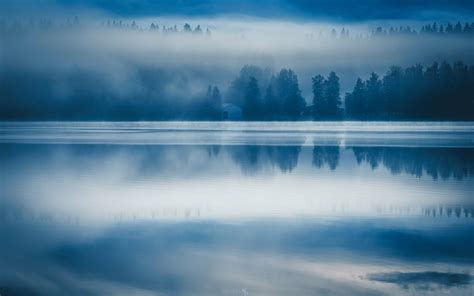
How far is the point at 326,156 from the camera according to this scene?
13344 millimetres

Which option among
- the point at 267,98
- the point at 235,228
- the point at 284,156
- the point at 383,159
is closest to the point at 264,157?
the point at 284,156

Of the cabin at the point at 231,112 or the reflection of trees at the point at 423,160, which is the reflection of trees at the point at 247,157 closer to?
the reflection of trees at the point at 423,160

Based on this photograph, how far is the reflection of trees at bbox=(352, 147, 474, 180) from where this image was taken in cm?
1023

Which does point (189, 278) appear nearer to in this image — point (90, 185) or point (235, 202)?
point (235, 202)

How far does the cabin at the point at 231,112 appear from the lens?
29812 millimetres

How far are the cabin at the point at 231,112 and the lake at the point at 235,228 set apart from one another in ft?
59.8

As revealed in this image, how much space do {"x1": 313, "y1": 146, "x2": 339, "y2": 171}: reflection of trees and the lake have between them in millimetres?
329

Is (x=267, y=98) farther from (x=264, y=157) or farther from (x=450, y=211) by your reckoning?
(x=450, y=211)

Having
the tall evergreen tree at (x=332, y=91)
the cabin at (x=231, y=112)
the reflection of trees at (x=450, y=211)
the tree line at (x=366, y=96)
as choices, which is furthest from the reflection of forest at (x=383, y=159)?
the cabin at (x=231, y=112)

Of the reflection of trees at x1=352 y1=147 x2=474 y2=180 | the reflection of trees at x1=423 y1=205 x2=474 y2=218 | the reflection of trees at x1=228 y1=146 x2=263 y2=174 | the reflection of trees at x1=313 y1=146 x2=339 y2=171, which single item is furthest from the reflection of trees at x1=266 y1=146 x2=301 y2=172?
the reflection of trees at x1=423 y1=205 x2=474 y2=218

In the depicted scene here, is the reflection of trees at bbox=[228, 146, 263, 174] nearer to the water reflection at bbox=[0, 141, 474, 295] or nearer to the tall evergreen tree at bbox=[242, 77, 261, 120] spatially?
the water reflection at bbox=[0, 141, 474, 295]

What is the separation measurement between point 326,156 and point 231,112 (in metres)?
16.7

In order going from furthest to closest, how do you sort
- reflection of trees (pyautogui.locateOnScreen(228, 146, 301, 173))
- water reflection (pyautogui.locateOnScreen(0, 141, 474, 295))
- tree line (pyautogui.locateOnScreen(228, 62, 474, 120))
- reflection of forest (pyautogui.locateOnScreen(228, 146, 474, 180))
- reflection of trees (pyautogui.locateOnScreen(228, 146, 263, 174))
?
tree line (pyautogui.locateOnScreen(228, 62, 474, 120)), reflection of trees (pyautogui.locateOnScreen(228, 146, 301, 173)), reflection of trees (pyautogui.locateOnScreen(228, 146, 263, 174)), reflection of forest (pyautogui.locateOnScreen(228, 146, 474, 180)), water reflection (pyautogui.locateOnScreen(0, 141, 474, 295))

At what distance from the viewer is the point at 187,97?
31.9 metres
